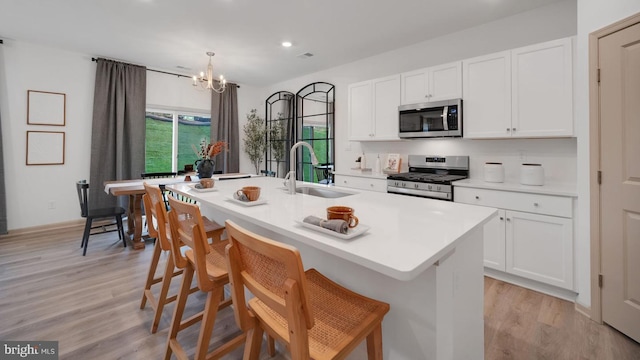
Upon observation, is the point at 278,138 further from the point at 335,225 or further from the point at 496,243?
the point at 335,225

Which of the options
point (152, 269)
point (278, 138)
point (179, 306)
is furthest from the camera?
point (278, 138)

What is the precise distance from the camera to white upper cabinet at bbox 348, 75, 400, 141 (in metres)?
3.66

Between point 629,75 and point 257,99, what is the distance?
233 inches

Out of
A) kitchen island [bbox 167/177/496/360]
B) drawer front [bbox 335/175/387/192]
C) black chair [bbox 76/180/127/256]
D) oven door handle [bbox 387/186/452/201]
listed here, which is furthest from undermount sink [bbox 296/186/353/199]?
black chair [bbox 76/180/127/256]

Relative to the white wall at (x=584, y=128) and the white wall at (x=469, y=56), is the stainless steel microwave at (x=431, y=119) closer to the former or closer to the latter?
the white wall at (x=469, y=56)

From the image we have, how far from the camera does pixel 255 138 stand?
6.07 metres

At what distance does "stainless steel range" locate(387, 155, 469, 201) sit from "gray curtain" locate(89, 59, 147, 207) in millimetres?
4176

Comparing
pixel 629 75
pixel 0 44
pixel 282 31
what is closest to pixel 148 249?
pixel 282 31

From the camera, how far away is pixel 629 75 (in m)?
1.80

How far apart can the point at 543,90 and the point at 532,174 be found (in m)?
0.75

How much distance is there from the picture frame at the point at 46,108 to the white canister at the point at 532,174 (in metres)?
6.06

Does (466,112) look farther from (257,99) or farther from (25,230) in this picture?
(25,230)

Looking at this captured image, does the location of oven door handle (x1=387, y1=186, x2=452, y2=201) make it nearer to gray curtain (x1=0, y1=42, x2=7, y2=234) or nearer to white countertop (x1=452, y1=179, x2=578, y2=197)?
white countertop (x1=452, y1=179, x2=578, y2=197)

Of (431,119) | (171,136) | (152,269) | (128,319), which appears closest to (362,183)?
(431,119)
